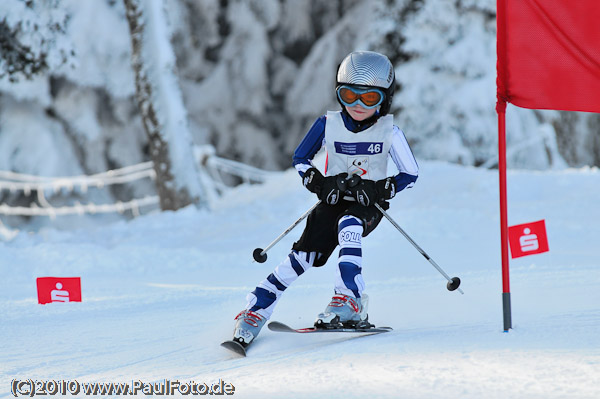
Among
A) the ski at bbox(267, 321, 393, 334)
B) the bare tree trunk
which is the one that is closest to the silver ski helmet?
the ski at bbox(267, 321, 393, 334)

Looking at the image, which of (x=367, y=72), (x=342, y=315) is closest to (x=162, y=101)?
(x=367, y=72)

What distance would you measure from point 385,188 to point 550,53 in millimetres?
919

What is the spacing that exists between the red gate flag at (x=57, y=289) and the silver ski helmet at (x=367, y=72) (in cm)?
195

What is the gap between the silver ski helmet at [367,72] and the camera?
3.44 m

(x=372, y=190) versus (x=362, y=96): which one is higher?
(x=362, y=96)

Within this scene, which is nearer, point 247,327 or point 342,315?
point 342,315

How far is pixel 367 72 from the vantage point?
3.45 metres

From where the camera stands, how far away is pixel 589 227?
6434mm

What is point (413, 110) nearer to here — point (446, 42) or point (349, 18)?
point (446, 42)

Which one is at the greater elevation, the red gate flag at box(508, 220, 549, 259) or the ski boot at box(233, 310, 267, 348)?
the red gate flag at box(508, 220, 549, 259)

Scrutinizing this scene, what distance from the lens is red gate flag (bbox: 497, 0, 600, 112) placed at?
→ 317 centimetres

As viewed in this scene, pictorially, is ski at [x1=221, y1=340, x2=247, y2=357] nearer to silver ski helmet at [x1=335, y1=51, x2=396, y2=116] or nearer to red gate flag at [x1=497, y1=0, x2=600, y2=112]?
silver ski helmet at [x1=335, y1=51, x2=396, y2=116]

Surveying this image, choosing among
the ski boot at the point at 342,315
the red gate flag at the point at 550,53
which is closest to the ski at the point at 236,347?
the ski boot at the point at 342,315

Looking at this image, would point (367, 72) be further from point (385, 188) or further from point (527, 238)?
point (527, 238)
